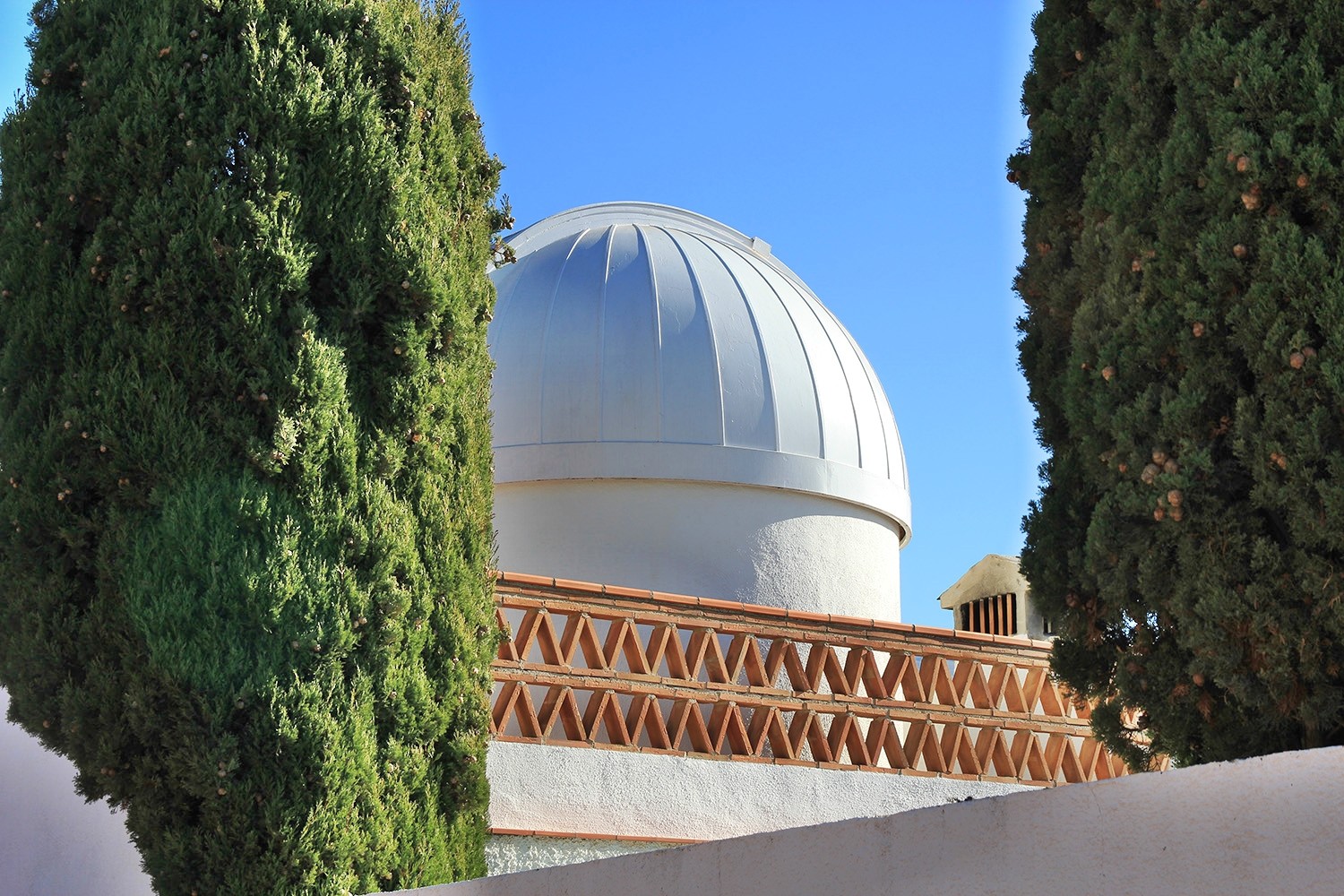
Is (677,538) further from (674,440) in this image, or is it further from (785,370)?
(785,370)

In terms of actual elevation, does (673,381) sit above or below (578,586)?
above

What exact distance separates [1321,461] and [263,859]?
11.9ft

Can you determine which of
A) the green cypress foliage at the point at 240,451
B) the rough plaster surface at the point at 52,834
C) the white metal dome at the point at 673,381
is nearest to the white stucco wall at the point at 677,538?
the white metal dome at the point at 673,381

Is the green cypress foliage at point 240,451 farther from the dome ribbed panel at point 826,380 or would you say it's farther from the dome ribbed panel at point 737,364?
the dome ribbed panel at point 826,380

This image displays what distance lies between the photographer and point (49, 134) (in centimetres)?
560

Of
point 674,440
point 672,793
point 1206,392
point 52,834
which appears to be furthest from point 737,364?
point 1206,392

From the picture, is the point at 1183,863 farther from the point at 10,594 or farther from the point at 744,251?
the point at 744,251

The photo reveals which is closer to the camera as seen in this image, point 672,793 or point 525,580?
point 525,580

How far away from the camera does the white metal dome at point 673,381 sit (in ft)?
30.7

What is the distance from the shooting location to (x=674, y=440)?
9336 mm

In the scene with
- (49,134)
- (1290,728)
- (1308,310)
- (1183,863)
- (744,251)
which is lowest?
(1183,863)

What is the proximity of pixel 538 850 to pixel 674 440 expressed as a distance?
3352 millimetres

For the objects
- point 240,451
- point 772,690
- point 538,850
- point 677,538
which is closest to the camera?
point 240,451

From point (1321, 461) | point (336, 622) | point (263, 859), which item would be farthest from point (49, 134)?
point (1321, 461)
